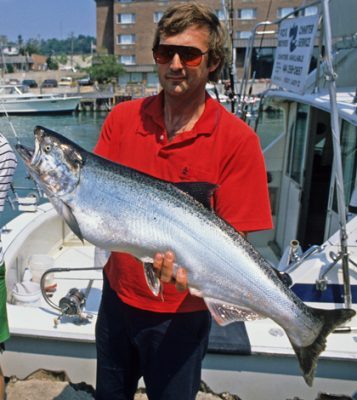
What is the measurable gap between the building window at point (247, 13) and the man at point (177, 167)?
58325 mm

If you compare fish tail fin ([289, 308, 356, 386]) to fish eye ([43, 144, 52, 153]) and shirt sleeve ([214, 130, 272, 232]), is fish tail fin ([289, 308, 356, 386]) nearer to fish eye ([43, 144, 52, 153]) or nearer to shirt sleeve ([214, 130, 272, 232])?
shirt sleeve ([214, 130, 272, 232])

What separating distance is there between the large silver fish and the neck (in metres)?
0.34

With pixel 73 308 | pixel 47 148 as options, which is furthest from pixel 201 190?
pixel 73 308

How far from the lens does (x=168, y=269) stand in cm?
206

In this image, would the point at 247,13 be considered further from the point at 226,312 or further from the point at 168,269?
the point at 168,269

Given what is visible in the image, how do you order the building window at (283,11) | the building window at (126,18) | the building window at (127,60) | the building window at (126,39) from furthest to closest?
the building window at (127,60) → the building window at (126,39) → the building window at (126,18) → the building window at (283,11)

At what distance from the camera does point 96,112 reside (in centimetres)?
5009

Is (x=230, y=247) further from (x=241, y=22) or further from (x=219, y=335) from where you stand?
(x=241, y=22)

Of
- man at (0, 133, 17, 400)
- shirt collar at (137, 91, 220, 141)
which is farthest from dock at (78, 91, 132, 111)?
shirt collar at (137, 91, 220, 141)

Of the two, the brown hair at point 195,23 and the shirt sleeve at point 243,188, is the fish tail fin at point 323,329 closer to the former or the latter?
the shirt sleeve at point 243,188

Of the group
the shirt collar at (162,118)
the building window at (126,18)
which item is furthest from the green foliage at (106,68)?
the shirt collar at (162,118)

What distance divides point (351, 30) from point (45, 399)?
4.96 m

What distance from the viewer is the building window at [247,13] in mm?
56156

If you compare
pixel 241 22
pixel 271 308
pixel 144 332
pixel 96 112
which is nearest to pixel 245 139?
pixel 271 308
